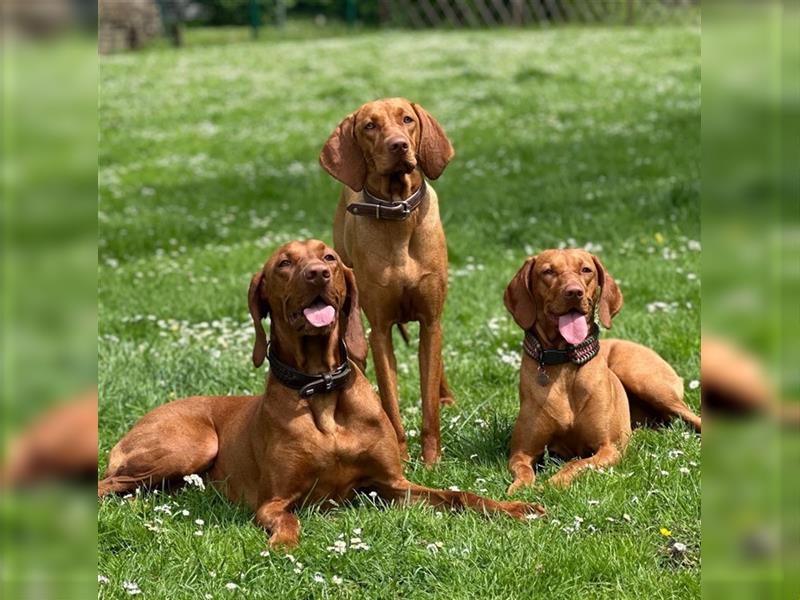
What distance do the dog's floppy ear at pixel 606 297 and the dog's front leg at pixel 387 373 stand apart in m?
0.98

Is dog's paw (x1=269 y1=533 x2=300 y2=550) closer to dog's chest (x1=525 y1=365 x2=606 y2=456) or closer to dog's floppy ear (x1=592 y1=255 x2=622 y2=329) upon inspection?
dog's chest (x1=525 y1=365 x2=606 y2=456)

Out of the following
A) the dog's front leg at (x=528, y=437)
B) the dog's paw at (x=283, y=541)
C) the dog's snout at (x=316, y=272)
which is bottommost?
the dog's paw at (x=283, y=541)

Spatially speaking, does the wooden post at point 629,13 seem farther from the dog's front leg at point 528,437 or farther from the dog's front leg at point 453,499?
the dog's front leg at point 453,499

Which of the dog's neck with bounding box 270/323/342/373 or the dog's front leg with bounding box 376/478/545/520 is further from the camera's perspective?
the dog's neck with bounding box 270/323/342/373

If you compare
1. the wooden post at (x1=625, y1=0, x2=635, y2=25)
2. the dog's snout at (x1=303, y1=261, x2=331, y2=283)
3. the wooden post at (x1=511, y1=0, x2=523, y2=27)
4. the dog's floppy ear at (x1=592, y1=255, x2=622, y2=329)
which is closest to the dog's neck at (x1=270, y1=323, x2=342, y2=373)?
the dog's snout at (x1=303, y1=261, x2=331, y2=283)

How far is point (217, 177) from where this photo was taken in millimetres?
13211

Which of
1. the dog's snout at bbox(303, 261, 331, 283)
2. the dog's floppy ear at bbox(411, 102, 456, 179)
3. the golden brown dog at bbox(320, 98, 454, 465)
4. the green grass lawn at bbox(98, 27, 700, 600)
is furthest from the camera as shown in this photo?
the dog's floppy ear at bbox(411, 102, 456, 179)

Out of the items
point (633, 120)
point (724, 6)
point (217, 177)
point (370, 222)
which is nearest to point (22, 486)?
point (724, 6)

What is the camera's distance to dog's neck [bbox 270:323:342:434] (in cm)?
441

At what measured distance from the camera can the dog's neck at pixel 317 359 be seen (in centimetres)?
441

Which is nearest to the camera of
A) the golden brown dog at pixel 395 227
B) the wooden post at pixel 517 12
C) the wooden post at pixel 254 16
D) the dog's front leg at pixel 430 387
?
the golden brown dog at pixel 395 227

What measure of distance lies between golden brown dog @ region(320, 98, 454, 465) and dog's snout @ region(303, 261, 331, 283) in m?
0.74

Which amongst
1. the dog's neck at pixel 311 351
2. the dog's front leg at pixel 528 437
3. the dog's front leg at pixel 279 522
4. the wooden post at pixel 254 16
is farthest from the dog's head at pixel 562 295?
the wooden post at pixel 254 16

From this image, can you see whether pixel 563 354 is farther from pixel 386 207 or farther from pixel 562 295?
pixel 386 207
